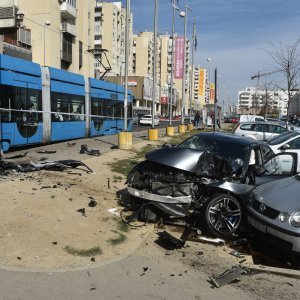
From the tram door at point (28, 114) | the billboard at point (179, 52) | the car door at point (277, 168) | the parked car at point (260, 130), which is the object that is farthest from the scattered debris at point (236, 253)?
the billboard at point (179, 52)

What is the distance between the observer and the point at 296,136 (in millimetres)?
12609

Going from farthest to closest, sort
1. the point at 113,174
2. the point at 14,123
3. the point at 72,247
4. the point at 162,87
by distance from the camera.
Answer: the point at 162,87, the point at 14,123, the point at 113,174, the point at 72,247

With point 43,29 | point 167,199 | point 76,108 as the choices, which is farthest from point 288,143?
point 43,29

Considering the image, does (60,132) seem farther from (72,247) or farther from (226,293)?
(226,293)

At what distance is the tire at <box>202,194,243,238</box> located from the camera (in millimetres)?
6344

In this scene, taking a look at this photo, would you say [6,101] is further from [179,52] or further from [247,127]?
[179,52]

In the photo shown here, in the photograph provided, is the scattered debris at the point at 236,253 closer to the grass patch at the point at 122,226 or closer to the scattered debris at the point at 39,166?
the grass patch at the point at 122,226

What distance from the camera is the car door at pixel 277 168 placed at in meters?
7.41

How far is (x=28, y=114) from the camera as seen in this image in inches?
631

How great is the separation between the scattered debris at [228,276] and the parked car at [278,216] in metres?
0.58

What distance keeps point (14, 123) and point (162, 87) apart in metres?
93.5

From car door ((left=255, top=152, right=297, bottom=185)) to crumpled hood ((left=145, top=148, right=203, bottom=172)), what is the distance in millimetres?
1128

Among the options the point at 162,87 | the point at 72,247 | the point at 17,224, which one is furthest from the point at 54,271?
the point at 162,87

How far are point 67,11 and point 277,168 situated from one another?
1914 inches
